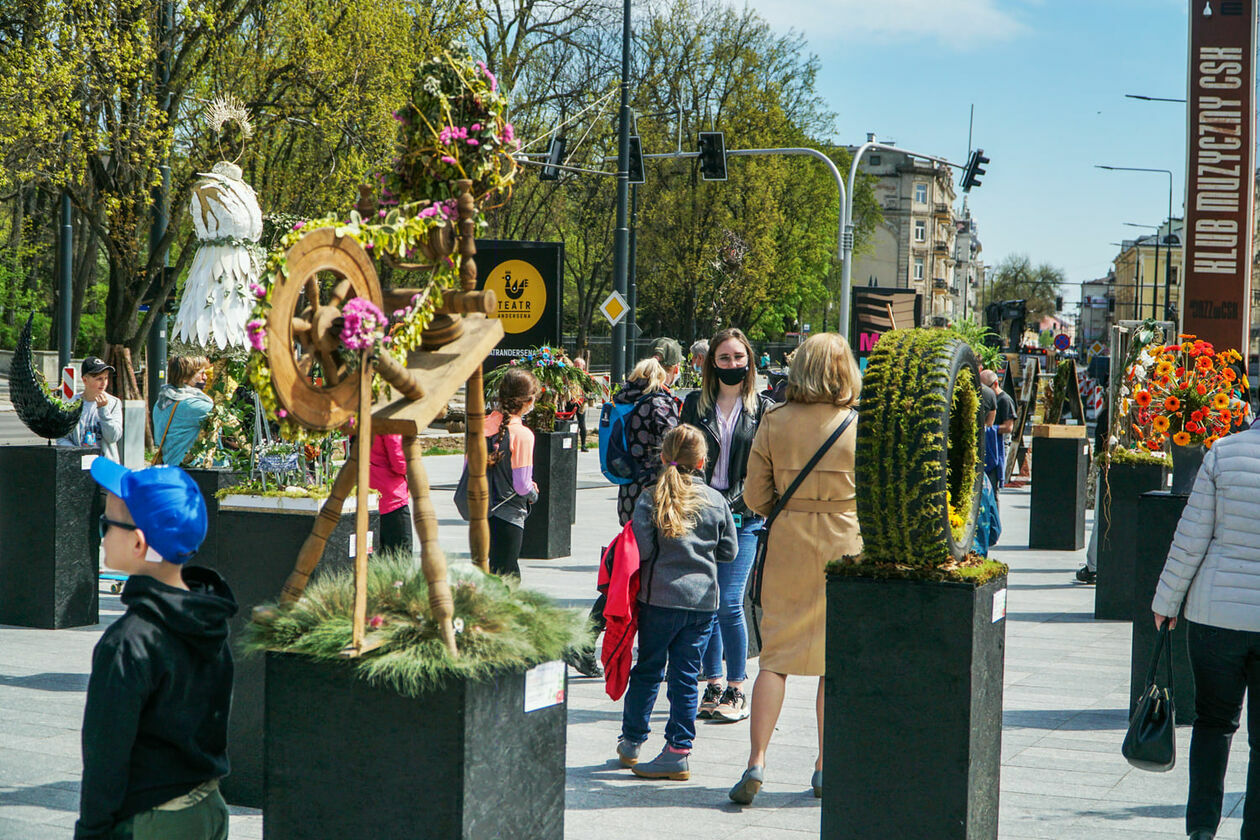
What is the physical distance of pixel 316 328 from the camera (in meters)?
3.23

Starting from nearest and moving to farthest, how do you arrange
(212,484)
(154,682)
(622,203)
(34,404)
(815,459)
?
(154,682)
(815,459)
(212,484)
(34,404)
(622,203)

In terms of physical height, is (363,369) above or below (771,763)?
above

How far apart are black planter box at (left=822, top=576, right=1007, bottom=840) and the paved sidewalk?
3.13 feet

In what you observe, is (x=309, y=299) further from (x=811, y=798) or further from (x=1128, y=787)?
(x=1128, y=787)

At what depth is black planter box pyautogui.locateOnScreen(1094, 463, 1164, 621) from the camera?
10.5 m

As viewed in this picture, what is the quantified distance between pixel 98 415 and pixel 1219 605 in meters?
8.59

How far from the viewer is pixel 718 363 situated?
7188 mm

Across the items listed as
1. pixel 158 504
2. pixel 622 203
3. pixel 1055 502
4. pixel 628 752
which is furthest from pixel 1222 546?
pixel 622 203

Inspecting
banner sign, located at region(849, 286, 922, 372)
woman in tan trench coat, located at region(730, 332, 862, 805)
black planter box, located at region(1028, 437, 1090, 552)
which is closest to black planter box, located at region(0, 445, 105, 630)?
woman in tan trench coat, located at region(730, 332, 862, 805)

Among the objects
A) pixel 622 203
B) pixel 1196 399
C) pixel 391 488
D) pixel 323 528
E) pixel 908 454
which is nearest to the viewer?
pixel 323 528

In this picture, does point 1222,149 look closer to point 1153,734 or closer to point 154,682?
point 1153,734

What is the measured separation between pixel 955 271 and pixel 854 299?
139 meters

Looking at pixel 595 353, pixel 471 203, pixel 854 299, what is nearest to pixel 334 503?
pixel 471 203

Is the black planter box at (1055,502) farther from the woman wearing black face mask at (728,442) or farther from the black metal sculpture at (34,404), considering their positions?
the black metal sculpture at (34,404)
